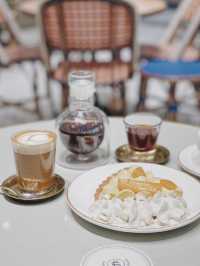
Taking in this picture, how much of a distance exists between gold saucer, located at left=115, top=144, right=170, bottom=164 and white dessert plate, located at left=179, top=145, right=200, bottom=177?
51 millimetres

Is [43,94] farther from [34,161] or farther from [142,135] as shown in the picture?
[34,161]

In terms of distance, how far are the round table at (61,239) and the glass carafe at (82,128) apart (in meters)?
0.21

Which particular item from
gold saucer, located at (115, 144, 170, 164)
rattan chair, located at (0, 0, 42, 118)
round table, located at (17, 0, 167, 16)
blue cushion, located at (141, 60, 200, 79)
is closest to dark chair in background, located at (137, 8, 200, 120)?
blue cushion, located at (141, 60, 200, 79)

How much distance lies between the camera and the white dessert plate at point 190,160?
43.8 inches

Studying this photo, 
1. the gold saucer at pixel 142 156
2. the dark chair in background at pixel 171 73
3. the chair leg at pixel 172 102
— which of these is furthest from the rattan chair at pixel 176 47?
the gold saucer at pixel 142 156

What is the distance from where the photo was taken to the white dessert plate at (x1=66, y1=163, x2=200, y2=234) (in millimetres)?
873

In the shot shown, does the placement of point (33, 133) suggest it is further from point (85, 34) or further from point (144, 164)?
point (85, 34)

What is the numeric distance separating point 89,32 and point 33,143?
1.79m

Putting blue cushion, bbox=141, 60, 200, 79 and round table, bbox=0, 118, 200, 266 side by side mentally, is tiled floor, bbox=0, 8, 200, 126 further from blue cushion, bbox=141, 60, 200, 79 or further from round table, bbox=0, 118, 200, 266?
round table, bbox=0, 118, 200, 266

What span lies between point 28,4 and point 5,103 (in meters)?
0.74

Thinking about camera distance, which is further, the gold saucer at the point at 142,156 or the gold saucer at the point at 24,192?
the gold saucer at the point at 142,156

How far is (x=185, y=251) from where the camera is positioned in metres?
0.84

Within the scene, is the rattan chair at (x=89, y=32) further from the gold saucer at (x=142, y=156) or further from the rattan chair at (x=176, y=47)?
the gold saucer at (x=142, y=156)

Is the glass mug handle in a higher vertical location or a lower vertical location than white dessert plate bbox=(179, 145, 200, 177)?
higher
